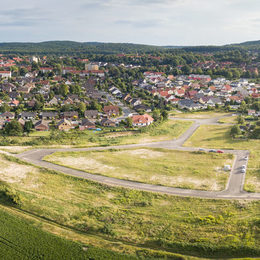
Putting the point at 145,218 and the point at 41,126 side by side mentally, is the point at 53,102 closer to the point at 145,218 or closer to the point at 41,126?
the point at 41,126

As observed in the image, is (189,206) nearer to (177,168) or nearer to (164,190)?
(164,190)

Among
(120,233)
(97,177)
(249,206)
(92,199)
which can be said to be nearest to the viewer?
(120,233)

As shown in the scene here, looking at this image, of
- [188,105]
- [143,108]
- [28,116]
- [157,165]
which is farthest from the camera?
[188,105]

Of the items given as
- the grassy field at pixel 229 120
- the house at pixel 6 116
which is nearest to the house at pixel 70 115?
the house at pixel 6 116

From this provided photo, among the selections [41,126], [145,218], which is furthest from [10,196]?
[41,126]

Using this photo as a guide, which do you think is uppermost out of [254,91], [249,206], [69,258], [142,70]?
[142,70]

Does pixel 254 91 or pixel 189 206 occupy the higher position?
pixel 254 91

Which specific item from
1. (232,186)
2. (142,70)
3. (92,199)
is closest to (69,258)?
(92,199)

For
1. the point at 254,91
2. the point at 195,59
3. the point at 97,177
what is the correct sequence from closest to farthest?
the point at 97,177, the point at 254,91, the point at 195,59
